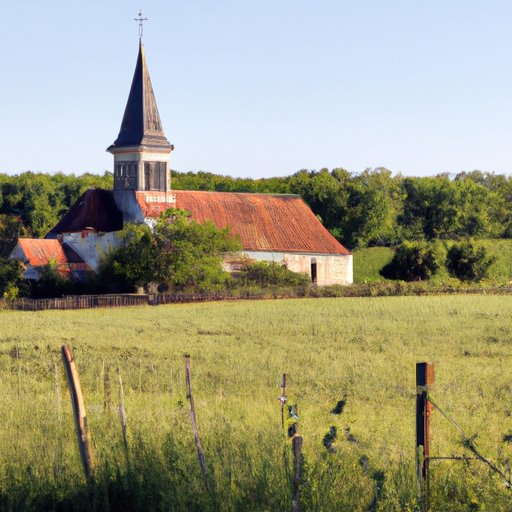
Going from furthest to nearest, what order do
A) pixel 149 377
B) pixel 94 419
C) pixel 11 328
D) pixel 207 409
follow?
pixel 11 328
pixel 149 377
pixel 207 409
pixel 94 419

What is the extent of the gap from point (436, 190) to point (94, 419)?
213ft

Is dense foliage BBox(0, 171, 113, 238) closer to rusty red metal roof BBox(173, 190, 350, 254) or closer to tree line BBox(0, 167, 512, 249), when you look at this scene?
tree line BBox(0, 167, 512, 249)

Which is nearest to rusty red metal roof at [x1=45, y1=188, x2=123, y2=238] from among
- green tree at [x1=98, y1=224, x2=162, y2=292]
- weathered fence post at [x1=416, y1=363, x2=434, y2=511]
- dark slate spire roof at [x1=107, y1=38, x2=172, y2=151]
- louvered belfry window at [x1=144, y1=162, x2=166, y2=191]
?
louvered belfry window at [x1=144, y1=162, x2=166, y2=191]

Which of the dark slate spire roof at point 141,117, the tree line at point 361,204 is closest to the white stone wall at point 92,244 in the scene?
the dark slate spire roof at point 141,117

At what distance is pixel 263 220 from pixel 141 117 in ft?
32.9

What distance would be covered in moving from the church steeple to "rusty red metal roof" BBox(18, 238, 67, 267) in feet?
19.6

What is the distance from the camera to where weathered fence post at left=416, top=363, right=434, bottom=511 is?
272 inches

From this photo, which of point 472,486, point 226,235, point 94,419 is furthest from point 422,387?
point 226,235

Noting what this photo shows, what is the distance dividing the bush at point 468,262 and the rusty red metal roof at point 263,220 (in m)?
8.46

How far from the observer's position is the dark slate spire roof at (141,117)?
50.6 meters

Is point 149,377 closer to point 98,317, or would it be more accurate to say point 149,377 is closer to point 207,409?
point 207,409

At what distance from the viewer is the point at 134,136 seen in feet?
166

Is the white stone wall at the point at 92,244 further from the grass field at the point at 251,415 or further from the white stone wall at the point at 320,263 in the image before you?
the grass field at the point at 251,415

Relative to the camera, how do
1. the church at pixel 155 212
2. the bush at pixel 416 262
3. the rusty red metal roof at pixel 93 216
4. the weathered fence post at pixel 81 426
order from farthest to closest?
the bush at pixel 416 262 < the church at pixel 155 212 < the rusty red metal roof at pixel 93 216 < the weathered fence post at pixel 81 426
